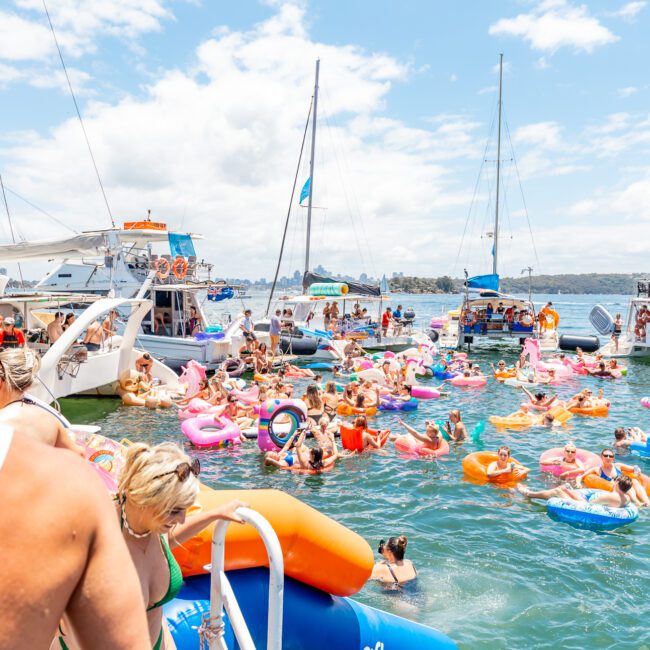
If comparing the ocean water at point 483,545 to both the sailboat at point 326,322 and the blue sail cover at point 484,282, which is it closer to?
the sailboat at point 326,322

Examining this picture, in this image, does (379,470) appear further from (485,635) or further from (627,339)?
(627,339)

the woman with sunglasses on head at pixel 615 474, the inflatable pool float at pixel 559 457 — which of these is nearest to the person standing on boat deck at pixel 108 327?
the inflatable pool float at pixel 559 457

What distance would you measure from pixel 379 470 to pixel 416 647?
656cm

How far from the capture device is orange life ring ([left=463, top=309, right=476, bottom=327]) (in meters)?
29.4

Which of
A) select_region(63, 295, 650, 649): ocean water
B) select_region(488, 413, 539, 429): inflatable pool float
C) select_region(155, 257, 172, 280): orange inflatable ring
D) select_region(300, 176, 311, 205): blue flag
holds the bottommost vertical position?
select_region(63, 295, 650, 649): ocean water

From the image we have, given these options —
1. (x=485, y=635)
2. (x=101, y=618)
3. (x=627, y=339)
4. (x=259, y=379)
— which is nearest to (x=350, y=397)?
(x=259, y=379)

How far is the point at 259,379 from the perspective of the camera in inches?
755

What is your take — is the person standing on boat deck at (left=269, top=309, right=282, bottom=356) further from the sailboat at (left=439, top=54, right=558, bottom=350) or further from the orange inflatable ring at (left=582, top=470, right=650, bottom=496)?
the orange inflatable ring at (left=582, top=470, right=650, bottom=496)

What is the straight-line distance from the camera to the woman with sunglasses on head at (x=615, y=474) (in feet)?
29.9

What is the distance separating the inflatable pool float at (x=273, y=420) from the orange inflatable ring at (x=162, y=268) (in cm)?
1100

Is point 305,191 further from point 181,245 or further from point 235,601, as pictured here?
point 235,601

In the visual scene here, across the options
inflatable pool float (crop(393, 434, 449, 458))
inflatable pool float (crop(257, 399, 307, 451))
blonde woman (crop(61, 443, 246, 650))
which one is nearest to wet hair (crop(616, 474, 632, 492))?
inflatable pool float (crop(393, 434, 449, 458))

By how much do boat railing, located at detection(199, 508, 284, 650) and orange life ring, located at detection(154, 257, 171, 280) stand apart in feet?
61.7

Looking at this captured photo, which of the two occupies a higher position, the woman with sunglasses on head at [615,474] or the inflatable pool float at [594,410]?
the woman with sunglasses on head at [615,474]
